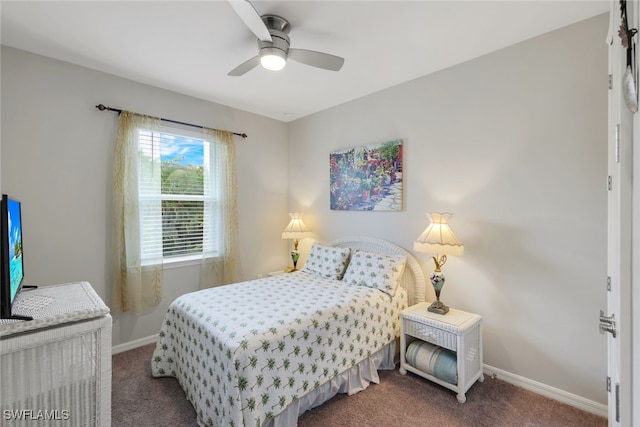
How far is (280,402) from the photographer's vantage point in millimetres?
1650

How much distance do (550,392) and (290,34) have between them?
128 inches

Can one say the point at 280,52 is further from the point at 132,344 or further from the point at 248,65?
the point at 132,344

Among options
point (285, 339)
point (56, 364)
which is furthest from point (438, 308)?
point (56, 364)

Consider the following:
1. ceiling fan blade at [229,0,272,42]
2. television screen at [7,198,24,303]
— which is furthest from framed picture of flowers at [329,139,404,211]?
television screen at [7,198,24,303]

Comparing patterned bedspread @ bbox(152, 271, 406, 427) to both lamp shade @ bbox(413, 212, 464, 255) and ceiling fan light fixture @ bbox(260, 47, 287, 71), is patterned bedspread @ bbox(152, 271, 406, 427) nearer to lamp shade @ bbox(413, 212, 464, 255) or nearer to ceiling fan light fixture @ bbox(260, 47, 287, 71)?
lamp shade @ bbox(413, 212, 464, 255)

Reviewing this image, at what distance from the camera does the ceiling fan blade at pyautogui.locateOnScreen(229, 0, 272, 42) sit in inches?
55.1

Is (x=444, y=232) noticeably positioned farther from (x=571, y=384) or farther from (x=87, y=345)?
(x=87, y=345)

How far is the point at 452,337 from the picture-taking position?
209 cm

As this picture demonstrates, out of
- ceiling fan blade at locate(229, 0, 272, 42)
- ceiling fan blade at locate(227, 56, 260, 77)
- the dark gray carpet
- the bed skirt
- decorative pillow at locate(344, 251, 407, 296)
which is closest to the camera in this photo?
ceiling fan blade at locate(229, 0, 272, 42)

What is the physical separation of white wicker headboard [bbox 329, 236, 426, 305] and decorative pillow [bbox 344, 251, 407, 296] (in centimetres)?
13

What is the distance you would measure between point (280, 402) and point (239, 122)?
3.17 m

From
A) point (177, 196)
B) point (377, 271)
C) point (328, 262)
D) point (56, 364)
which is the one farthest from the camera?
point (177, 196)

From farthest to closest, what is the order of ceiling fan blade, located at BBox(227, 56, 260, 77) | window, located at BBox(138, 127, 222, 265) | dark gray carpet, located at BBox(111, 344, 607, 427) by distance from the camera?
window, located at BBox(138, 127, 222, 265) < ceiling fan blade, located at BBox(227, 56, 260, 77) < dark gray carpet, located at BBox(111, 344, 607, 427)

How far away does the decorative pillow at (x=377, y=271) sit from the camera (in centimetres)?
259
